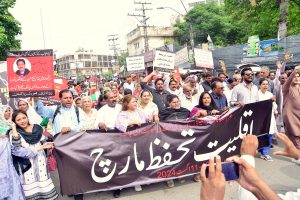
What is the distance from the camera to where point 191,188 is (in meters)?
4.77

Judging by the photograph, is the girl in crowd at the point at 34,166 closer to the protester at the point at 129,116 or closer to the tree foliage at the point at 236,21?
the protester at the point at 129,116

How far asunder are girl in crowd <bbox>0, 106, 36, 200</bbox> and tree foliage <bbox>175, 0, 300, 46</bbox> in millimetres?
14092

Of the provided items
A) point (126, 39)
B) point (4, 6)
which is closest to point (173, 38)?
point (126, 39)

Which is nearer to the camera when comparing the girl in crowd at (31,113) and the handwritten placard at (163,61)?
the girl in crowd at (31,113)

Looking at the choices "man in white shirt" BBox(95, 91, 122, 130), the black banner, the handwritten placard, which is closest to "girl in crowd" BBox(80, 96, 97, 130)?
"man in white shirt" BBox(95, 91, 122, 130)

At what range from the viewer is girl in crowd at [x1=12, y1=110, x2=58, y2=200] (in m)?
3.93

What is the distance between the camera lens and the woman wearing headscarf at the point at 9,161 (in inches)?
139

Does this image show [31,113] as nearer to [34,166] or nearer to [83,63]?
[34,166]

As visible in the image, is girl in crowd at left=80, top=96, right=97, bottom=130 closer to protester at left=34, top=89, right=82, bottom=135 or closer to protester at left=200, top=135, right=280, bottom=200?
protester at left=34, top=89, right=82, bottom=135

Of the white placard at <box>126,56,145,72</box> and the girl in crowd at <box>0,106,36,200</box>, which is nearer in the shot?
the girl in crowd at <box>0,106,36,200</box>

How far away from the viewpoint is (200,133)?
4863 mm

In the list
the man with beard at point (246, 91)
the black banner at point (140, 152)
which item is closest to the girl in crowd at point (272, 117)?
the man with beard at point (246, 91)

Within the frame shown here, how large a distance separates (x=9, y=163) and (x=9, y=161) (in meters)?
0.02

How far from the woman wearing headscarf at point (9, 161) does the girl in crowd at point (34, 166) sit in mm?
146
